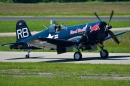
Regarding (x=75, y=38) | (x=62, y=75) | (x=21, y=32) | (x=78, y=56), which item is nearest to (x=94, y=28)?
(x=75, y=38)

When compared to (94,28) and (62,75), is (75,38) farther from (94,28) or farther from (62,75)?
(62,75)

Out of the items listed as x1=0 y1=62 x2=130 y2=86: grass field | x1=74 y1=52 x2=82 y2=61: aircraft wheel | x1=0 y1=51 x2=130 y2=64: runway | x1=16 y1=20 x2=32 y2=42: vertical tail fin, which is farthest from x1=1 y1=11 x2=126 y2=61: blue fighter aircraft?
x1=0 y1=62 x2=130 y2=86: grass field

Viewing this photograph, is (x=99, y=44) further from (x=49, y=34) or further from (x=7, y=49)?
(x=7, y=49)

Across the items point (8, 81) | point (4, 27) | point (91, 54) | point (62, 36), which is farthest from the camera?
point (4, 27)

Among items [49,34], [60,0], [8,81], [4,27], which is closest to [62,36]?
[49,34]

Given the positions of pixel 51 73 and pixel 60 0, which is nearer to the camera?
pixel 51 73

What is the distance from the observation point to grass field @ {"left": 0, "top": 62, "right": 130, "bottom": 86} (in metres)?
17.3

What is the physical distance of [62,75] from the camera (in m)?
19.7

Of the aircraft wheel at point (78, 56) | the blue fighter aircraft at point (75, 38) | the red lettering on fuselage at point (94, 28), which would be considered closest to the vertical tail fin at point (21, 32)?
the blue fighter aircraft at point (75, 38)

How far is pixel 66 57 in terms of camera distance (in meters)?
28.7

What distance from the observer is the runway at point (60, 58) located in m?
25.8

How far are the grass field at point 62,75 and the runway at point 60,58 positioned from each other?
10.5 feet

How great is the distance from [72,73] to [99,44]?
319 inches

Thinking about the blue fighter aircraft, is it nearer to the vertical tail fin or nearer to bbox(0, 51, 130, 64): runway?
bbox(0, 51, 130, 64): runway
